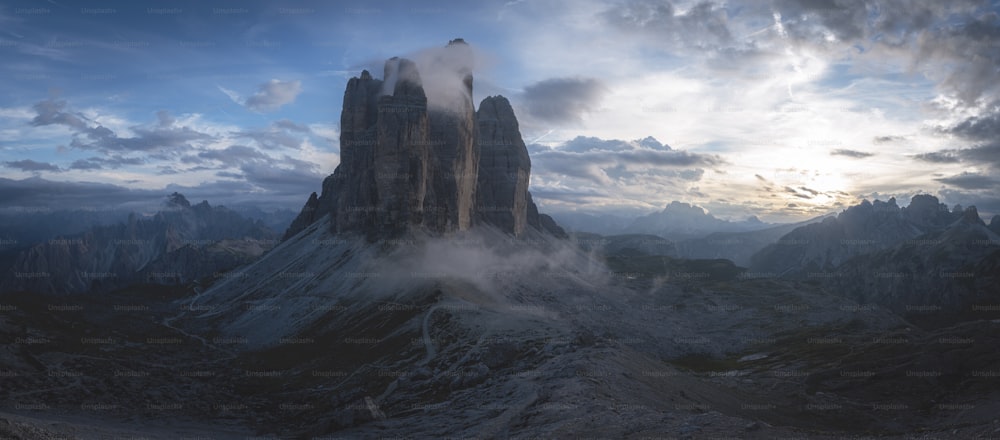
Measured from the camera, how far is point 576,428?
3778 centimetres

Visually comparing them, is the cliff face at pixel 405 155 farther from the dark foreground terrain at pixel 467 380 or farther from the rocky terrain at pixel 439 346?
the dark foreground terrain at pixel 467 380

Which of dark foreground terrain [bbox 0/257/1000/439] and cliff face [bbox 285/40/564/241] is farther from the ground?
cliff face [bbox 285/40/564/241]

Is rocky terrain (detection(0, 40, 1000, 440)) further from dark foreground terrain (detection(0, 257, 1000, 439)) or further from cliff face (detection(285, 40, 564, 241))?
cliff face (detection(285, 40, 564, 241))

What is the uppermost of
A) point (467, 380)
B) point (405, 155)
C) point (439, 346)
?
point (405, 155)

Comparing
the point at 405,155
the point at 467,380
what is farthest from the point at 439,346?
the point at 405,155

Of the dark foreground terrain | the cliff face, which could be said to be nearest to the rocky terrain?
the dark foreground terrain

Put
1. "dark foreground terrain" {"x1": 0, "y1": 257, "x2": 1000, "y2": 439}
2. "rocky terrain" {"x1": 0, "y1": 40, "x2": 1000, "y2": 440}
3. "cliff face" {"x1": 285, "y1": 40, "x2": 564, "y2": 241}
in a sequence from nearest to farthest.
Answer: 1. "dark foreground terrain" {"x1": 0, "y1": 257, "x2": 1000, "y2": 439}
2. "rocky terrain" {"x1": 0, "y1": 40, "x2": 1000, "y2": 440}
3. "cliff face" {"x1": 285, "y1": 40, "x2": 564, "y2": 241}

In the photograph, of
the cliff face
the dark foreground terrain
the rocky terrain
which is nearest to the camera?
the dark foreground terrain

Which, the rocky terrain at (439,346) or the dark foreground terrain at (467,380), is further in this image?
the rocky terrain at (439,346)

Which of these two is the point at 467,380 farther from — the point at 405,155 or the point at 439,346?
the point at 405,155

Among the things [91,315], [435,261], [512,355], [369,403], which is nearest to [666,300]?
[435,261]

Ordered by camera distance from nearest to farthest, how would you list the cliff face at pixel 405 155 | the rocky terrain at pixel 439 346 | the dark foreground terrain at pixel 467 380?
the dark foreground terrain at pixel 467 380 → the rocky terrain at pixel 439 346 → the cliff face at pixel 405 155

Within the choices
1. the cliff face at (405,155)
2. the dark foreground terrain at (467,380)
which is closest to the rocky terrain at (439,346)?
the dark foreground terrain at (467,380)

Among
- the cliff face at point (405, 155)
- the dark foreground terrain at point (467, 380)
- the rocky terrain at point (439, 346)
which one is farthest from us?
the cliff face at point (405, 155)
